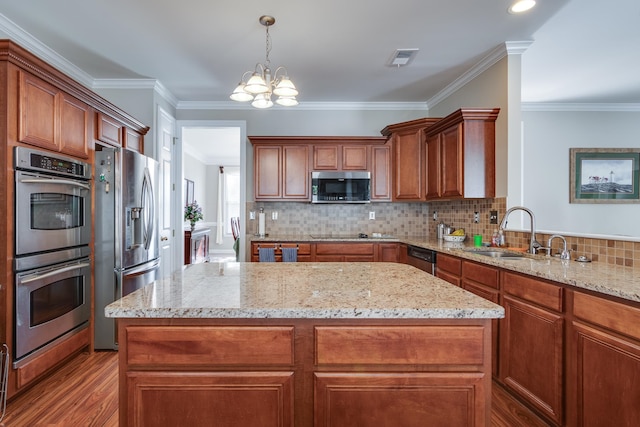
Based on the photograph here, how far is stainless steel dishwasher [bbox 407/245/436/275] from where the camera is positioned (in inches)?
125

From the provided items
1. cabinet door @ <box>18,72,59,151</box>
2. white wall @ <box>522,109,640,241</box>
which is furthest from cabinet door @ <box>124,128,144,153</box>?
white wall @ <box>522,109,640,241</box>

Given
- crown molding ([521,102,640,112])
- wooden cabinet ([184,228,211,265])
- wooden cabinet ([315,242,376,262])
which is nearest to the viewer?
wooden cabinet ([315,242,376,262])

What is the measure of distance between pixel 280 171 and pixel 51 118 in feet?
7.93

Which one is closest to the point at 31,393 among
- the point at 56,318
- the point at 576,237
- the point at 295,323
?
the point at 56,318

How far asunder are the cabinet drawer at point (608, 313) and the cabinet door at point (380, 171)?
286 centimetres

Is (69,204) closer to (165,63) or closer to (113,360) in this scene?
(113,360)

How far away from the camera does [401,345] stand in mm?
1125

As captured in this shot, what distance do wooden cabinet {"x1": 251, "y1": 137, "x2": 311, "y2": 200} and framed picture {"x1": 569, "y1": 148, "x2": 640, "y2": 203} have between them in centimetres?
360

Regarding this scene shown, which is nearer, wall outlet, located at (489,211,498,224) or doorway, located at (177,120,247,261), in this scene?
wall outlet, located at (489,211,498,224)

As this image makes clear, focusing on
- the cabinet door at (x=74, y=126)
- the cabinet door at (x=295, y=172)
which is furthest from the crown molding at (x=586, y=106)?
the cabinet door at (x=74, y=126)

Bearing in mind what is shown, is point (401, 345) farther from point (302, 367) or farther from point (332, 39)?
point (332, 39)

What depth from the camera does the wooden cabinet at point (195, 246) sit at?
6.01 m

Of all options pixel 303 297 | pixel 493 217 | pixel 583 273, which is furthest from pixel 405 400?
pixel 493 217

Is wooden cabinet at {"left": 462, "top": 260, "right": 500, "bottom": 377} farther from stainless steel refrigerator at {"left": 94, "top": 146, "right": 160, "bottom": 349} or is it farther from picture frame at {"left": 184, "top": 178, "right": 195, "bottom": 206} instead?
picture frame at {"left": 184, "top": 178, "right": 195, "bottom": 206}
